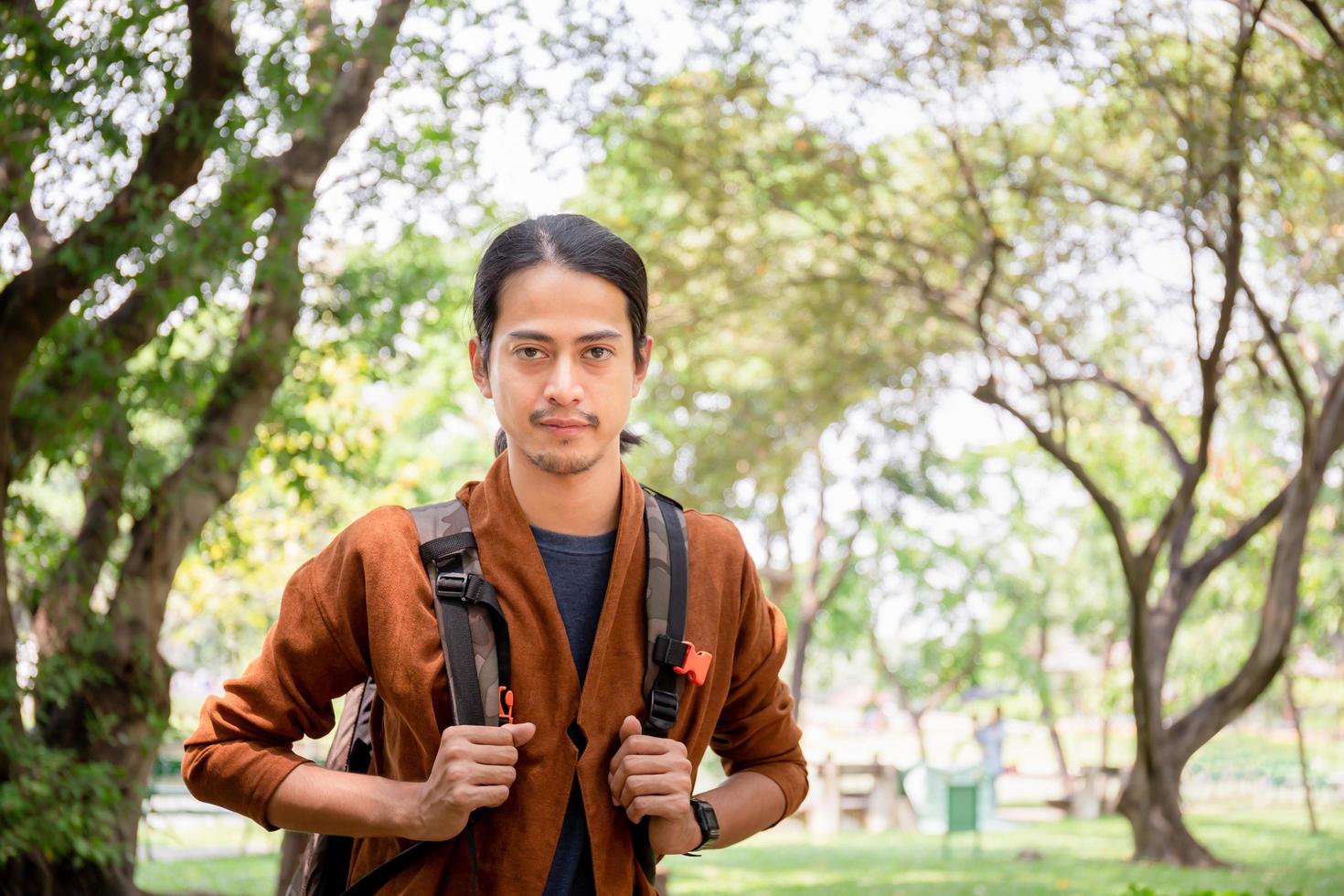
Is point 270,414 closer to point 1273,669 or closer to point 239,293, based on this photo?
point 239,293

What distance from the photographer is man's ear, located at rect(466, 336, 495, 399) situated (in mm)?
1843

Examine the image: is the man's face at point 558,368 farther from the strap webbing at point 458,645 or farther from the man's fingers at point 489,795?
the man's fingers at point 489,795

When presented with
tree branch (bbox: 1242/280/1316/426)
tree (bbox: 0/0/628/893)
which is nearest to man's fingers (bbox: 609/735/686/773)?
tree (bbox: 0/0/628/893)

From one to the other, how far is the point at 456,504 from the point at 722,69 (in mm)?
9789

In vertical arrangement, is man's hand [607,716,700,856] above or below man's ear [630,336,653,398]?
below

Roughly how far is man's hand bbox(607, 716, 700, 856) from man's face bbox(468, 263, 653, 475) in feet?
1.12

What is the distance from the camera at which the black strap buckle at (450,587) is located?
5.41ft

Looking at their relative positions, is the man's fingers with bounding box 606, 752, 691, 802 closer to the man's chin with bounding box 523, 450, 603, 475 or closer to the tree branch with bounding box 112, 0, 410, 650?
the man's chin with bounding box 523, 450, 603, 475

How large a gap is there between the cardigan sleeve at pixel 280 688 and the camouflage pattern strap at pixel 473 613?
92 mm

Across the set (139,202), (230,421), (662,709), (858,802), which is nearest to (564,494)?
(662,709)

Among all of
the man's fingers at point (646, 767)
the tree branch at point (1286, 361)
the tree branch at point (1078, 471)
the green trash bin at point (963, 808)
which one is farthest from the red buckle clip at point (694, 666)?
the green trash bin at point (963, 808)

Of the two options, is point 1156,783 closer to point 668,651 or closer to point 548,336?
point 668,651

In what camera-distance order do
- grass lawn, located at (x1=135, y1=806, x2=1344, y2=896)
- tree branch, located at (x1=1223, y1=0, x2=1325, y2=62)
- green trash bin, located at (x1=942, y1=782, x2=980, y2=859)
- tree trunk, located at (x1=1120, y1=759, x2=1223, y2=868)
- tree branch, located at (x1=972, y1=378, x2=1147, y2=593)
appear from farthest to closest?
green trash bin, located at (x1=942, y1=782, x2=980, y2=859) < tree trunk, located at (x1=1120, y1=759, x2=1223, y2=868) < grass lawn, located at (x1=135, y1=806, x2=1344, y2=896) < tree branch, located at (x1=972, y1=378, x2=1147, y2=593) < tree branch, located at (x1=1223, y1=0, x2=1325, y2=62)

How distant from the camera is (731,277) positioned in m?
12.9
